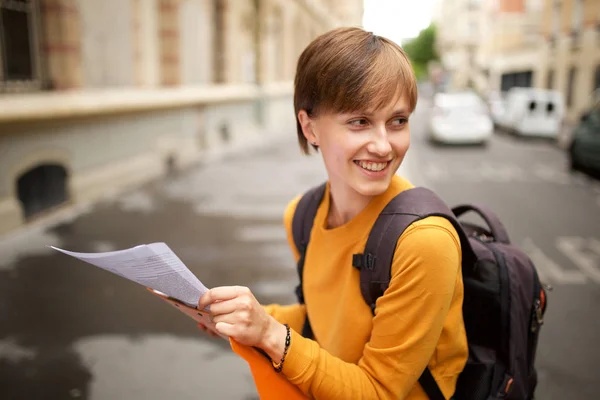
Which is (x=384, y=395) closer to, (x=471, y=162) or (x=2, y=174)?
(x=2, y=174)

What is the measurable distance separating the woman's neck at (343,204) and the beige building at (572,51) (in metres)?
23.8

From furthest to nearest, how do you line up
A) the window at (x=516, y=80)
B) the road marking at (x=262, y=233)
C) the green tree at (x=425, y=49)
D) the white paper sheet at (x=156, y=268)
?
the green tree at (x=425, y=49) < the window at (x=516, y=80) < the road marking at (x=262, y=233) < the white paper sheet at (x=156, y=268)

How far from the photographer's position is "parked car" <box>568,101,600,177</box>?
36.2 ft

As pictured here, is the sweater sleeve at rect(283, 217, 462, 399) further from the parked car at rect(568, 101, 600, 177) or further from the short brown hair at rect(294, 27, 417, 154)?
the parked car at rect(568, 101, 600, 177)

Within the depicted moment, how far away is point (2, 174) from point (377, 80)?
6.24 metres

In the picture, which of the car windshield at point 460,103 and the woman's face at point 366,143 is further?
the car windshield at point 460,103

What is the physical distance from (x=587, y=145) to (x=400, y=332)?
38.0 ft

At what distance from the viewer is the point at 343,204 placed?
1.73 metres

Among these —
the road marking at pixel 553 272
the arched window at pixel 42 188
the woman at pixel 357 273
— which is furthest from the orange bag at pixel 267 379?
the arched window at pixel 42 188

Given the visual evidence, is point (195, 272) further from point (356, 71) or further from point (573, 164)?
point (573, 164)

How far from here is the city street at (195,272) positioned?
3404 millimetres

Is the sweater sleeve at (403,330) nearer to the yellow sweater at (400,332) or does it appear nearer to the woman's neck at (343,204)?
the yellow sweater at (400,332)

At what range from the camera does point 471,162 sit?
523 inches

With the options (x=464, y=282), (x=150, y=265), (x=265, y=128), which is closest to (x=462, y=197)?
(x=464, y=282)
